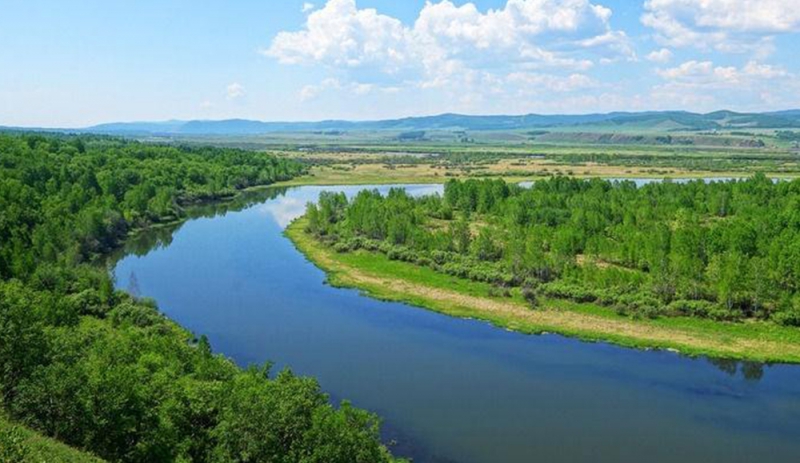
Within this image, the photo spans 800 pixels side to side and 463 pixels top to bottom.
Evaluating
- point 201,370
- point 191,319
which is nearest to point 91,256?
point 191,319

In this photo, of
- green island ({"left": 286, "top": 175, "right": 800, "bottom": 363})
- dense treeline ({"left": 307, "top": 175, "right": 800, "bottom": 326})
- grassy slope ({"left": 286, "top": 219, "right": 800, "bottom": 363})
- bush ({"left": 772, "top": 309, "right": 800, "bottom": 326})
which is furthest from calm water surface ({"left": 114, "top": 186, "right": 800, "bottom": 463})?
dense treeline ({"left": 307, "top": 175, "right": 800, "bottom": 326})

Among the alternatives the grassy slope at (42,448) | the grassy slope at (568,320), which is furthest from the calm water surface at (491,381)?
the grassy slope at (42,448)

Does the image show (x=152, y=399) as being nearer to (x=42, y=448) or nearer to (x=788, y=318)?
(x=42, y=448)

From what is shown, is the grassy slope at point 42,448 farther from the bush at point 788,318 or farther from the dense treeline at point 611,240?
the bush at point 788,318

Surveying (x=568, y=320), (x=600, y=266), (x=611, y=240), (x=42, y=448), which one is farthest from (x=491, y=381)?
(x=611, y=240)

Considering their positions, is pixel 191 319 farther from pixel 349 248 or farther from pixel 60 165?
pixel 60 165

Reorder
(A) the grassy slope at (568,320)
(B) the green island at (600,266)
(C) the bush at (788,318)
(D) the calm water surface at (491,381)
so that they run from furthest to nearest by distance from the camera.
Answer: (B) the green island at (600,266), (C) the bush at (788,318), (A) the grassy slope at (568,320), (D) the calm water surface at (491,381)
